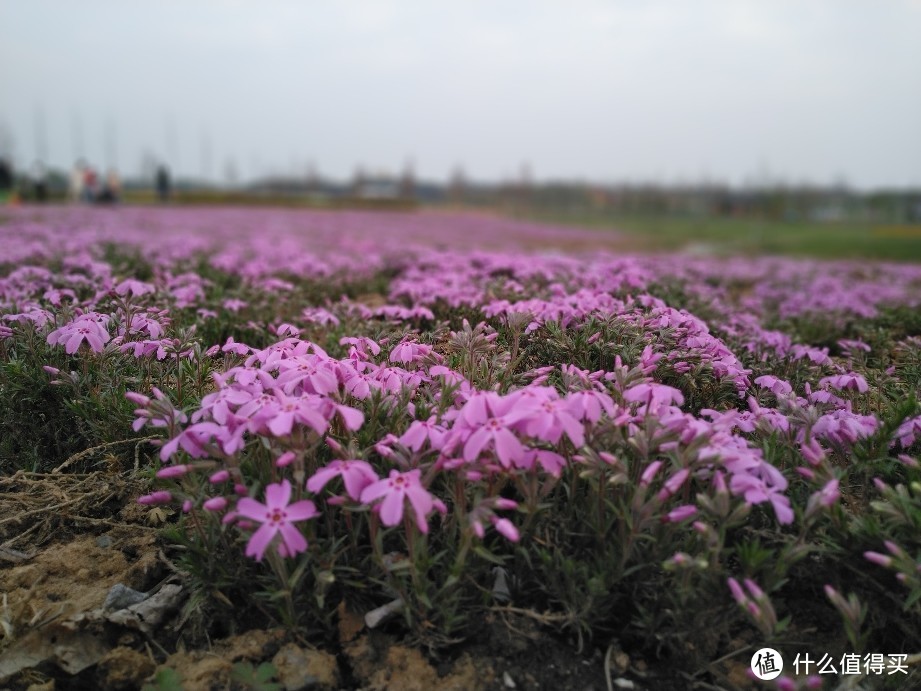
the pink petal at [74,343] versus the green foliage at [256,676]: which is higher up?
the pink petal at [74,343]

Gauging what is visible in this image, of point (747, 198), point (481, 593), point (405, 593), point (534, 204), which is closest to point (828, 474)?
point (481, 593)

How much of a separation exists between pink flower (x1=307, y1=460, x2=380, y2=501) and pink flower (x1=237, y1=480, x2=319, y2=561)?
0.21 ft

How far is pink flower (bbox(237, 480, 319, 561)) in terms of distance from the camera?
5.15ft

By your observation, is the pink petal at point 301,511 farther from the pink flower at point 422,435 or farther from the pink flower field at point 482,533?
the pink flower at point 422,435

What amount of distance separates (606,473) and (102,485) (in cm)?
188

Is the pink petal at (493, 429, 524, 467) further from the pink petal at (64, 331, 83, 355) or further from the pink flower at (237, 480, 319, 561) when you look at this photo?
the pink petal at (64, 331, 83, 355)

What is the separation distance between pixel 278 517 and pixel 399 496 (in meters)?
0.32

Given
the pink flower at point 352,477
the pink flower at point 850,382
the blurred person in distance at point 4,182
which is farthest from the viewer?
the blurred person in distance at point 4,182

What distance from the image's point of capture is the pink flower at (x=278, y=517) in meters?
1.57

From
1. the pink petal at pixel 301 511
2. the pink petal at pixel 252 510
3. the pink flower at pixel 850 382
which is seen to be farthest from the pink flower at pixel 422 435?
the pink flower at pixel 850 382

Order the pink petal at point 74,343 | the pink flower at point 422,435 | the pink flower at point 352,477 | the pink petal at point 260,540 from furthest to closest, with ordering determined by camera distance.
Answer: the pink petal at point 74,343 → the pink flower at point 422,435 → the pink flower at point 352,477 → the pink petal at point 260,540

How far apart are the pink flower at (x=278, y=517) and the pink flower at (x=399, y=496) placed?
0.16 m

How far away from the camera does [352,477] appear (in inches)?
66.2

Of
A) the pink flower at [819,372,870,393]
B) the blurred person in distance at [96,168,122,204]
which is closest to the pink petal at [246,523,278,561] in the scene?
the pink flower at [819,372,870,393]
